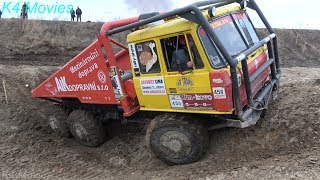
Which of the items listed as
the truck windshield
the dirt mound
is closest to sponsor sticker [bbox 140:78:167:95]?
the truck windshield

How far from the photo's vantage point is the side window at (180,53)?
19.1 ft

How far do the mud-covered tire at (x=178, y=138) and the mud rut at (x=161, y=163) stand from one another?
174 mm

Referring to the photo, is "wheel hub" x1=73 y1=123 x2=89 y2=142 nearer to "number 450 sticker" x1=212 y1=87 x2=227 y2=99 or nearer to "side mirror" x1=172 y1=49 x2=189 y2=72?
"side mirror" x1=172 y1=49 x2=189 y2=72

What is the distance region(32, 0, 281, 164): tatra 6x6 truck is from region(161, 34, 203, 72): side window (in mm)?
13

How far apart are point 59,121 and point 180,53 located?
13.1 feet

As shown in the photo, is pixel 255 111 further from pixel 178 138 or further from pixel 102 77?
pixel 102 77

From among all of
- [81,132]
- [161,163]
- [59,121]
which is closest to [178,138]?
[161,163]

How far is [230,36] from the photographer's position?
6328 mm

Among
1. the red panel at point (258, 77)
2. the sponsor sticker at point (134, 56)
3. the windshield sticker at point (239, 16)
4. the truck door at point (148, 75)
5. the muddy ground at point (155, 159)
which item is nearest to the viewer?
the muddy ground at point (155, 159)

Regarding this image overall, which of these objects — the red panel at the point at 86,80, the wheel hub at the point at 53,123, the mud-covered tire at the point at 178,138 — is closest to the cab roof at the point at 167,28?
the red panel at the point at 86,80

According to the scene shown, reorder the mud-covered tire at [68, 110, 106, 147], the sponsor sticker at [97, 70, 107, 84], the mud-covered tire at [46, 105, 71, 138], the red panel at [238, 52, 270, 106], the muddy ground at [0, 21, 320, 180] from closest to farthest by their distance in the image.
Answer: the muddy ground at [0, 21, 320, 180]
the red panel at [238, 52, 270, 106]
the sponsor sticker at [97, 70, 107, 84]
the mud-covered tire at [68, 110, 106, 147]
the mud-covered tire at [46, 105, 71, 138]

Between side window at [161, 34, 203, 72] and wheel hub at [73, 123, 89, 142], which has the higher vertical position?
side window at [161, 34, 203, 72]

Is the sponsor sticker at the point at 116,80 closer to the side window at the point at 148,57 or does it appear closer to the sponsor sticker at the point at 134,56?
the sponsor sticker at the point at 134,56

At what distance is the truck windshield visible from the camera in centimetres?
580
